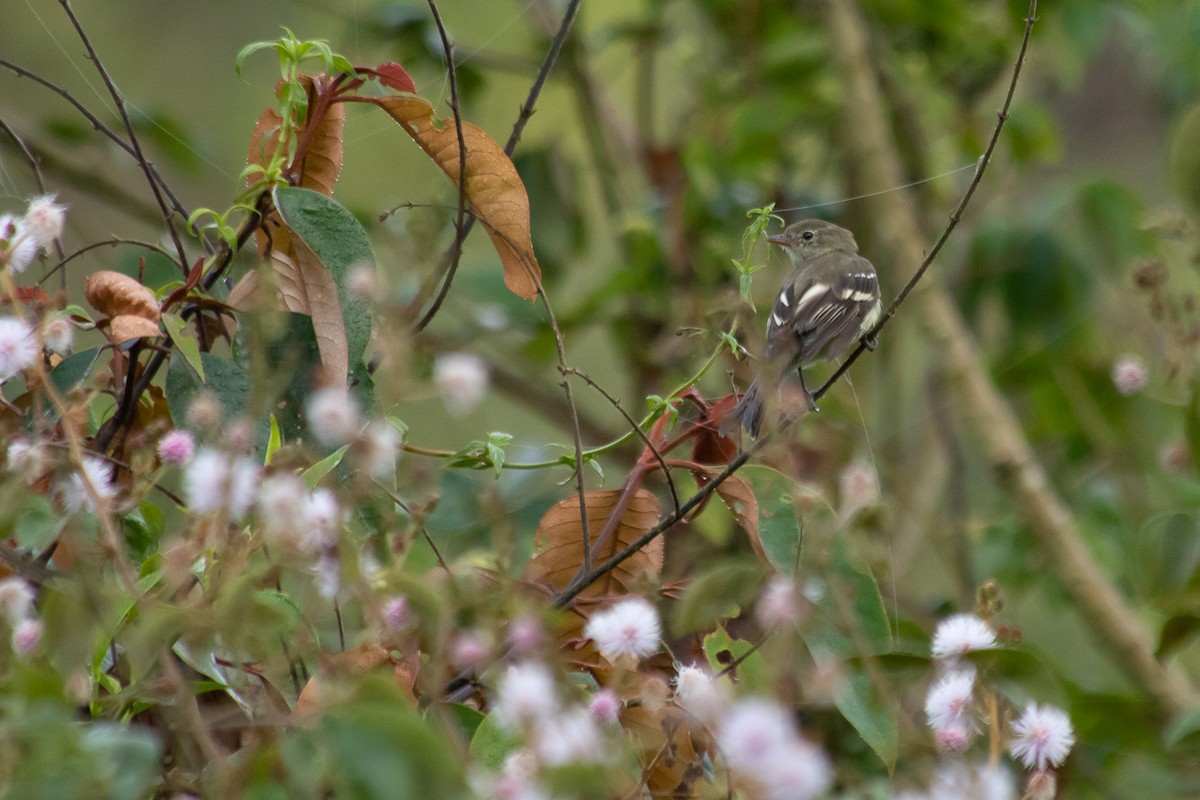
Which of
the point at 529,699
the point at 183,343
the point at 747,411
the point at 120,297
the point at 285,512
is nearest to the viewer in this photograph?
the point at 529,699

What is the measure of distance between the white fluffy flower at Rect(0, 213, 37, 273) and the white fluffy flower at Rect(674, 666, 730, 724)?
775mm

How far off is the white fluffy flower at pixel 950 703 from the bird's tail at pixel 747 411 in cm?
47

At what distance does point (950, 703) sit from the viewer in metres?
1.13

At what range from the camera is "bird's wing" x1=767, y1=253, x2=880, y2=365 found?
2.98 meters

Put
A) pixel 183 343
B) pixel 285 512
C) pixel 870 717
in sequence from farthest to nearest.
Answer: pixel 183 343 < pixel 870 717 < pixel 285 512

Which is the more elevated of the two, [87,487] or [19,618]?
[87,487]

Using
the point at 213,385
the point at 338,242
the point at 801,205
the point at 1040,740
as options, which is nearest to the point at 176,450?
the point at 213,385

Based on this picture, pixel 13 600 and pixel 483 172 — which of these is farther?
pixel 483 172

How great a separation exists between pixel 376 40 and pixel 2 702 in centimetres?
310

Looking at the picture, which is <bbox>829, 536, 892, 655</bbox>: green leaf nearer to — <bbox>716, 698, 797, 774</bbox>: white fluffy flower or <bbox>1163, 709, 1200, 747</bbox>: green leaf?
<bbox>1163, 709, 1200, 747</bbox>: green leaf

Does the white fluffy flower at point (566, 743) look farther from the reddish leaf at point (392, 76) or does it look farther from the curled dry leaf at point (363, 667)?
the reddish leaf at point (392, 76)

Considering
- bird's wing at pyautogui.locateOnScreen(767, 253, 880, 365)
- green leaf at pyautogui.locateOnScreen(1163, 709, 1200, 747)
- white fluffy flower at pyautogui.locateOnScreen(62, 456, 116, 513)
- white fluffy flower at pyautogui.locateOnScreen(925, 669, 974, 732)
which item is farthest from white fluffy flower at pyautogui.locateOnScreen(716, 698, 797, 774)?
bird's wing at pyautogui.locateOnScreen(767, 253, 880, 365)

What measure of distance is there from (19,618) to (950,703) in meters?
0.81

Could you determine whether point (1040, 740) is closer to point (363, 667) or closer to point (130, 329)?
point (363, 667)
